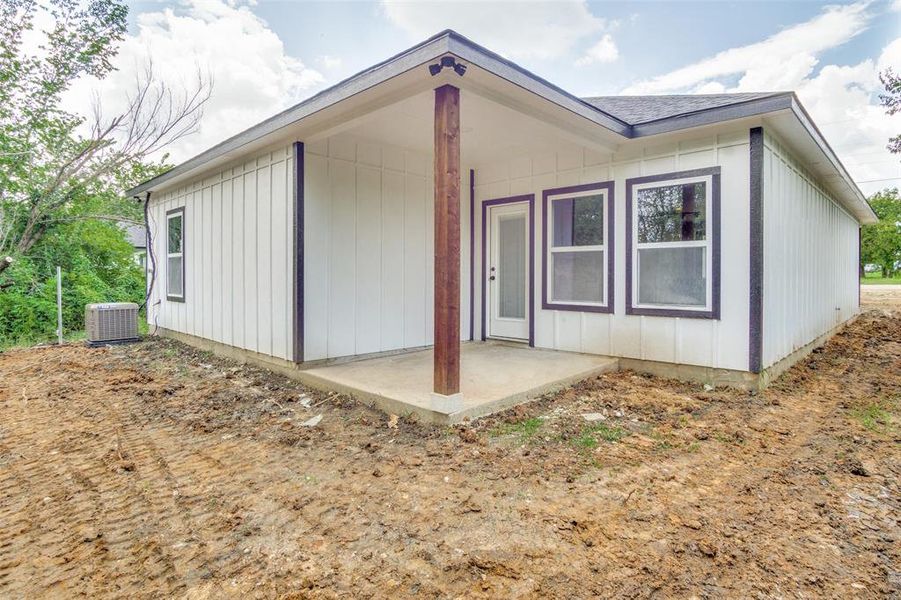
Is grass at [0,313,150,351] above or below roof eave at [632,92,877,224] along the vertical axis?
below

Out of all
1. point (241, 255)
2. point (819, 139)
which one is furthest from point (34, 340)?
point (819, 139)

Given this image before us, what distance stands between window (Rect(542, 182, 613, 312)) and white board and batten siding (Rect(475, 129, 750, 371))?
0.09m

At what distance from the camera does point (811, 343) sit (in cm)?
650

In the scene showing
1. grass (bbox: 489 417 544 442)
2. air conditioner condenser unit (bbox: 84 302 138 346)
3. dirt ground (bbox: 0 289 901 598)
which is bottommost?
dirt ground (bbox: 0 289 901 598)

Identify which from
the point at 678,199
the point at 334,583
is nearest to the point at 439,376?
the point at 334,583

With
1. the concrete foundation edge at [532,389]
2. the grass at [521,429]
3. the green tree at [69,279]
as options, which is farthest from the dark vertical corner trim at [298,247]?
the green tree at [69,279]

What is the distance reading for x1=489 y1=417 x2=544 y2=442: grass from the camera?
3.25 metres

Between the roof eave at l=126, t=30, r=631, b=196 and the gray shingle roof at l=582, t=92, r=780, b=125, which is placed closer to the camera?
the roof eave at l=126, t=30, r=631, b=196

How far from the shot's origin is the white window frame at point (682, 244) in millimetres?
4516

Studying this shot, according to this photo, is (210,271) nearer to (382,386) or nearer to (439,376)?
(382,386)

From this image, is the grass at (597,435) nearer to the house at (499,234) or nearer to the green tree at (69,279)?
the house at (499,234)

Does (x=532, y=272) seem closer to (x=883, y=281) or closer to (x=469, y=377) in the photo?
(x=469, y=377)

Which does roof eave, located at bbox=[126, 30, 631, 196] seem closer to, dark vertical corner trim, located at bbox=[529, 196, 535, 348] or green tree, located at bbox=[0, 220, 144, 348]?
dark vertical corner trim, located at bbox=[529, 196, 535, 348]

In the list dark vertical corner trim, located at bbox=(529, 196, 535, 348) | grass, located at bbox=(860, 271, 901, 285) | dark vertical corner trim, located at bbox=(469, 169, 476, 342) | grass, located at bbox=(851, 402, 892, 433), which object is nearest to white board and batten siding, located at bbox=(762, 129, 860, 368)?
grass, located at bbox=(851, 402, 892, 433)
